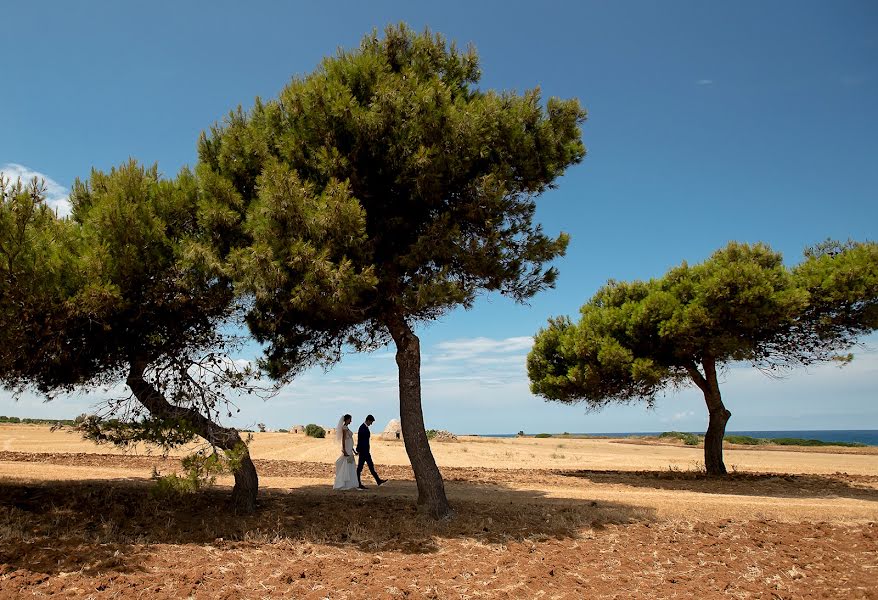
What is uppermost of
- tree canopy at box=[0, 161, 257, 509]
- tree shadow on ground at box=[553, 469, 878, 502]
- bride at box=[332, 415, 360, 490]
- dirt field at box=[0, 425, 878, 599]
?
tree canopy at box=[0, 161, 257, 509]

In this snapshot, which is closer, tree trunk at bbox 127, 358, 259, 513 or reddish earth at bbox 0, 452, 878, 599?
reddish earth at bbox 0, 452, 878, 599

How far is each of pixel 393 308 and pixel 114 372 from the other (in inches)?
234

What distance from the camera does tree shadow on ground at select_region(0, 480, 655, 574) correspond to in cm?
874

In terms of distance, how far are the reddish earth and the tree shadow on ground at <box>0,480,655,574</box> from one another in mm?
38

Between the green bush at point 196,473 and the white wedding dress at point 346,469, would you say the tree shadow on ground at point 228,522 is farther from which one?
the white wedding dress at point 346,469

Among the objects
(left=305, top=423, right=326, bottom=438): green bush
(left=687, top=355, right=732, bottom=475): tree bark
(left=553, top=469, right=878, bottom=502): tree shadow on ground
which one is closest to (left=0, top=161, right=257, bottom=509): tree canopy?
(left=553, top=469, right=878, bottom=502): tree shadow on ground

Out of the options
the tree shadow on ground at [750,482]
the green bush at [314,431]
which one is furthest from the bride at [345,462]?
the green bush at [314,431]

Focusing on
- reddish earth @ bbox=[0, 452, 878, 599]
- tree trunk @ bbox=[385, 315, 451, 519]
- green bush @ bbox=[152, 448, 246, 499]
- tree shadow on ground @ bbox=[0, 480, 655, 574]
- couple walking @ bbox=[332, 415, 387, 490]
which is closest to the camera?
reddish earth @ bbox=[0, 452, 878, 599]

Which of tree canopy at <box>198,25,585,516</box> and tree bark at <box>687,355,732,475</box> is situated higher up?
tree canopy at <box>198,25,585,516</box>

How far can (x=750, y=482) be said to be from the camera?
1970cm

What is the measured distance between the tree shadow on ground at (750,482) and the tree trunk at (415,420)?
9603mm

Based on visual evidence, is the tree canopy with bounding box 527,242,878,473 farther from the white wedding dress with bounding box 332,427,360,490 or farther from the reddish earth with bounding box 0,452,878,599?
the white wedding dress with bounding box 332,427,360,490

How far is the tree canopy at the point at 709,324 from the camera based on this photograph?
18031mm

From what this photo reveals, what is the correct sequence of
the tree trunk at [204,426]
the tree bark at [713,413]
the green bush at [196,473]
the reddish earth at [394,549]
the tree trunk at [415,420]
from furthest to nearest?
the tree bark at [713,413] < the tree trunk at [415,420] < the tree trunk at [204,426] < the green bush at [196,473] < the reddish earth at [394,549]
